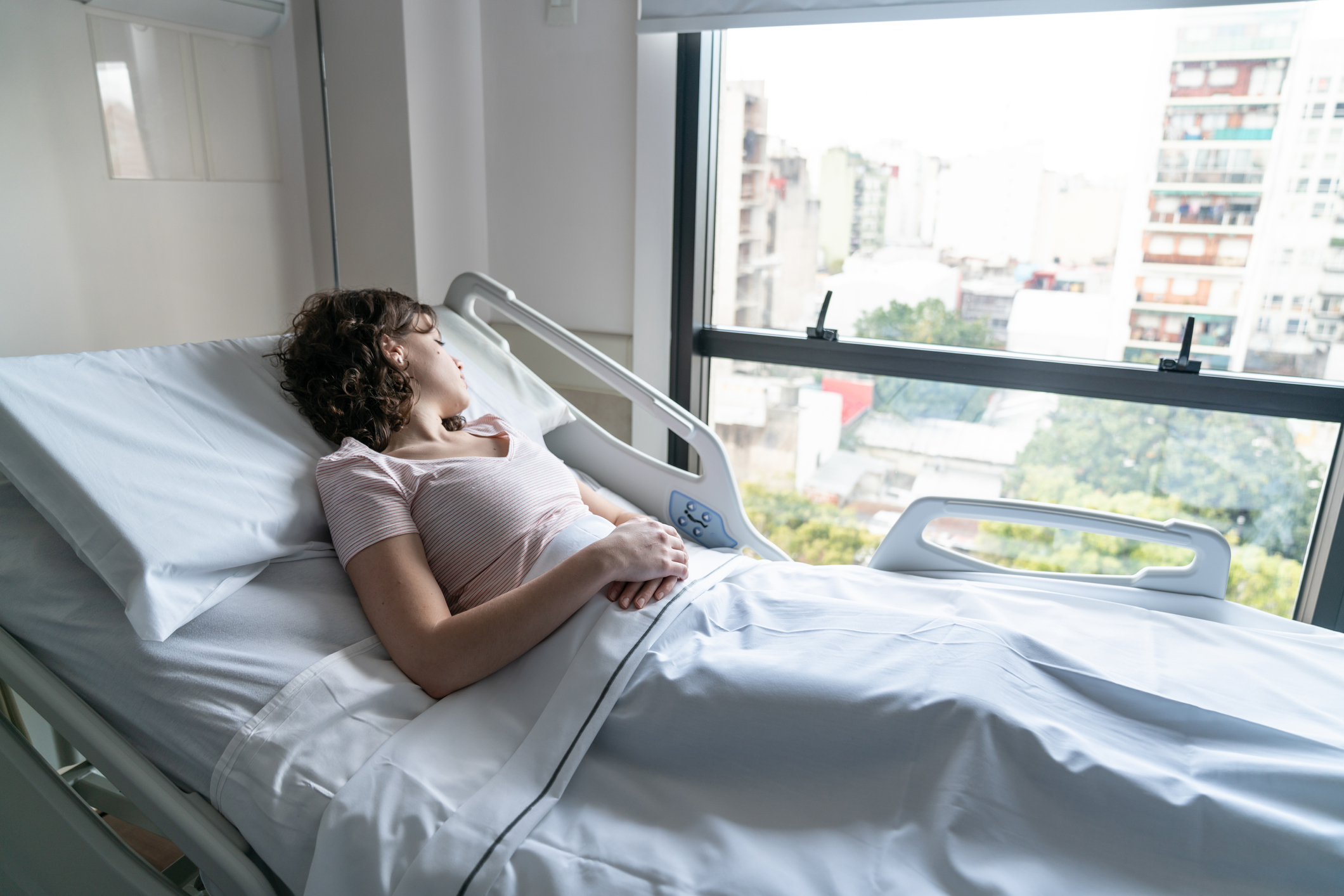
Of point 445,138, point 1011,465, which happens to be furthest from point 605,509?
point 445,138

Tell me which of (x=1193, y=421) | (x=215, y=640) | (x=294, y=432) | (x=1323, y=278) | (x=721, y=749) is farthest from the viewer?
(x=1193, y=421)

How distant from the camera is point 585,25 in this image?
2254mm

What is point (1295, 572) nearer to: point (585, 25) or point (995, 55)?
point (995, 55)

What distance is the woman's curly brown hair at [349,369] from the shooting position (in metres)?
1.44

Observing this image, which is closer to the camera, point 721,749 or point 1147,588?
point 721,749

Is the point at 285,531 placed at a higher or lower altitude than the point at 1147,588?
higher

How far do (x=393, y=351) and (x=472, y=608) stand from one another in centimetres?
52

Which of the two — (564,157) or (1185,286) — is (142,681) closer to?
(564,157)

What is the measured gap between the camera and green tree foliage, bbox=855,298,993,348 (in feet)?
7.02

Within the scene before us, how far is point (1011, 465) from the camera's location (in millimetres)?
2205

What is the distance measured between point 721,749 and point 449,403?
0.86 meters

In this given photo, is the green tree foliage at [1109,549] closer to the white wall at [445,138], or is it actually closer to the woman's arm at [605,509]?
the woman's arm at [605,509]

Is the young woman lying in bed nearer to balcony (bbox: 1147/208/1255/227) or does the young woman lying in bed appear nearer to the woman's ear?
the woman's ear

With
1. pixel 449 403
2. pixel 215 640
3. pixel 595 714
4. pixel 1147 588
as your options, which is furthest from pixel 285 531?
pixel 1147 588
